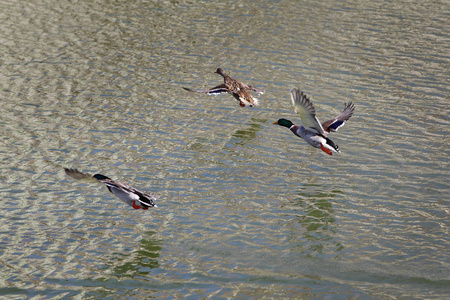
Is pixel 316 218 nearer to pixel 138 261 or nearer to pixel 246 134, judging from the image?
pixel 138 261

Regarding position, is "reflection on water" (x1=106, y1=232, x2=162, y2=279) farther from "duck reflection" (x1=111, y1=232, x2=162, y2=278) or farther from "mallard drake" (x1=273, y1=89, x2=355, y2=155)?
"mallard drake" (x1=273, y1=89, x2=355, y2=155)

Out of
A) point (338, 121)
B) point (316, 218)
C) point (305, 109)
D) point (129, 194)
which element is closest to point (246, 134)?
point (338, 121)

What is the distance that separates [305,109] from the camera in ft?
38.7

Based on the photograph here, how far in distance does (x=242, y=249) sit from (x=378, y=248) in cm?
222

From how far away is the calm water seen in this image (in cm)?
933

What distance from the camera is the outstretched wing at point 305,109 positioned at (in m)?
11.5

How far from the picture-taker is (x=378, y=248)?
32.3 feet

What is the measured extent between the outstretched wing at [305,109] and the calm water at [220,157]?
3.25ft

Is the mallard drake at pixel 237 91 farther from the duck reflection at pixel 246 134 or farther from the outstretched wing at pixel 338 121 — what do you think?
the outstretched wing at pixel 338 121

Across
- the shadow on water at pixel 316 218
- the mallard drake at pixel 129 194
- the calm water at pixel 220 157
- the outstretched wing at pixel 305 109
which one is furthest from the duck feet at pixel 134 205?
the outstretched wing at pixel 305 109

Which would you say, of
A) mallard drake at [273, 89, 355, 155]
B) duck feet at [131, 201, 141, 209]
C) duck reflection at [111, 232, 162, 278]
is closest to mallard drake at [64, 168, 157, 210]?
duck feet at [131, 201, 141, 209]

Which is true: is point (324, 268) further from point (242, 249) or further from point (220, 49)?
point (220, 49)

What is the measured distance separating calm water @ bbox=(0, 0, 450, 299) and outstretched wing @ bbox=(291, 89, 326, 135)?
99 centimetres

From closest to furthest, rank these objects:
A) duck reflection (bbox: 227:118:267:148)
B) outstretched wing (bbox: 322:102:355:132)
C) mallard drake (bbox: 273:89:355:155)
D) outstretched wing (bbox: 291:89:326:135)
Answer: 1. outstretched wing (bbox: 291:89:326:135)
2. mallard drake (bbox: 273:89:355:155)
3. outstretched wing (bbox: 322:102:355:132)
4. duck reflection (bbox: 227:118:267:148)
